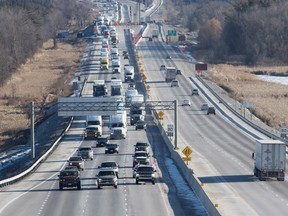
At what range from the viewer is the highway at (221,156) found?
47469 millimetres

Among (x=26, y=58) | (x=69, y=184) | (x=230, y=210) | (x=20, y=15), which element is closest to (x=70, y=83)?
(x=26, y=58)

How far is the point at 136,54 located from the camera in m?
174

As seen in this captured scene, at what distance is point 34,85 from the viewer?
133375mm

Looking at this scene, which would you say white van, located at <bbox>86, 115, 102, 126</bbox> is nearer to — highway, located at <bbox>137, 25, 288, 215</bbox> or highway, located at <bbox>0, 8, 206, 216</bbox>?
highway, located at <bbox>137, 25, 288, 215</bbox>

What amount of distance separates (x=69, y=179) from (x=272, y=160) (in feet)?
40.5

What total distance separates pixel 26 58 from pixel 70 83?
39.9 m

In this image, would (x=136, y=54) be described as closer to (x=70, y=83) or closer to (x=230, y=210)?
(x=70, y=83)

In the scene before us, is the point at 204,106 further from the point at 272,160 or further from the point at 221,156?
the point at 272,160

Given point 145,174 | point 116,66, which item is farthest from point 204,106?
point 145,174

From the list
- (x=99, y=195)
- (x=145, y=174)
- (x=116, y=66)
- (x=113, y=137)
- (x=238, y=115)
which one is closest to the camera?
(x=99, y=195)

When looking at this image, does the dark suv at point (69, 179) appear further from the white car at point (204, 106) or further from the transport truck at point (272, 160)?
the white car at point (204, 106)

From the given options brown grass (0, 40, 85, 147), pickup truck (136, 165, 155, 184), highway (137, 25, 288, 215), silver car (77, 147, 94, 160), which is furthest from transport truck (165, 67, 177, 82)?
pickup truck (136, 165, 155, 184)

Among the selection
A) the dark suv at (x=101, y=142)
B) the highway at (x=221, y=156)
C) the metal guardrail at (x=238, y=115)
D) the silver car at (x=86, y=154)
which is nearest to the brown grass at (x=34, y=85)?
the dark suv at (x=101, y=142)

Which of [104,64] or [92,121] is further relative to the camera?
[104,64]
